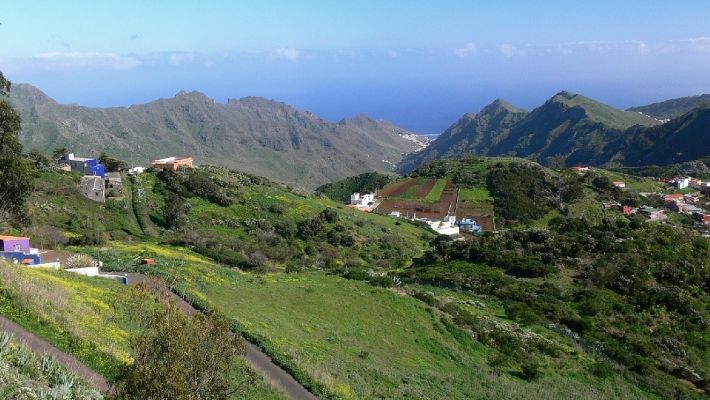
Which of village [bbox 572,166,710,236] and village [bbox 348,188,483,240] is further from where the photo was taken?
village [bbox 572,166,710,236]

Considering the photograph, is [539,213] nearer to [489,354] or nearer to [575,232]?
[575,232]

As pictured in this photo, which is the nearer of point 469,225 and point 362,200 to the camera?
point 469,225

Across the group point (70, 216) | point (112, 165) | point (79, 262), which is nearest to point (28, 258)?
point (79, 262)

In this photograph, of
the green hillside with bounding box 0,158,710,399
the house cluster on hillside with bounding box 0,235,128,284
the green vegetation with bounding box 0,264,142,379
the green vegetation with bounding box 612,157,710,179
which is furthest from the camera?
the green vegetation with bounding box 612,157,710,179

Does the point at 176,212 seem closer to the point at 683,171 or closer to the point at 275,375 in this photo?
the point at 275,375

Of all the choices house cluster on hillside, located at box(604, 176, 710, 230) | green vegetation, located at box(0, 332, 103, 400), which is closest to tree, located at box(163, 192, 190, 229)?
green vegetation, located at box(0, 332, 103, 400)

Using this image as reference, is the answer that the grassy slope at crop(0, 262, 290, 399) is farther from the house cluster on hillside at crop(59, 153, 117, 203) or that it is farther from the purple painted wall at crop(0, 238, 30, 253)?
the house cluster on hillside at crop(59, 153, 117, 203)
